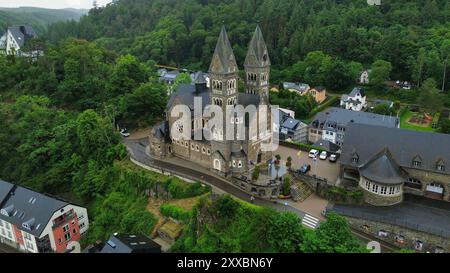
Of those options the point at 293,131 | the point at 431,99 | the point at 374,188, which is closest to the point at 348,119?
the point at 293,131

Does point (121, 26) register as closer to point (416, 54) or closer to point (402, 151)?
point (416, 54)

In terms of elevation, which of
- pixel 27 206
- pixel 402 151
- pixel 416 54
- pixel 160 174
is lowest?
pixel 27 206

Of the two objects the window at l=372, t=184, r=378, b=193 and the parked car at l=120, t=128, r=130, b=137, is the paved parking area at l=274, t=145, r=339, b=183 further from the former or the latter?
the parked car at l=120, t=128, r=130, b=137

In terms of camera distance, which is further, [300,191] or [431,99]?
[431,99]

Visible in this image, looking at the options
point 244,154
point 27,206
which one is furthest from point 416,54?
point 27,206

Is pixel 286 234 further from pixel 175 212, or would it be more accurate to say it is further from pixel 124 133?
pixel 124 133

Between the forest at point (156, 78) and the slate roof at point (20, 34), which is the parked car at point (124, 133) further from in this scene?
the slate roof at point (20, 34)
